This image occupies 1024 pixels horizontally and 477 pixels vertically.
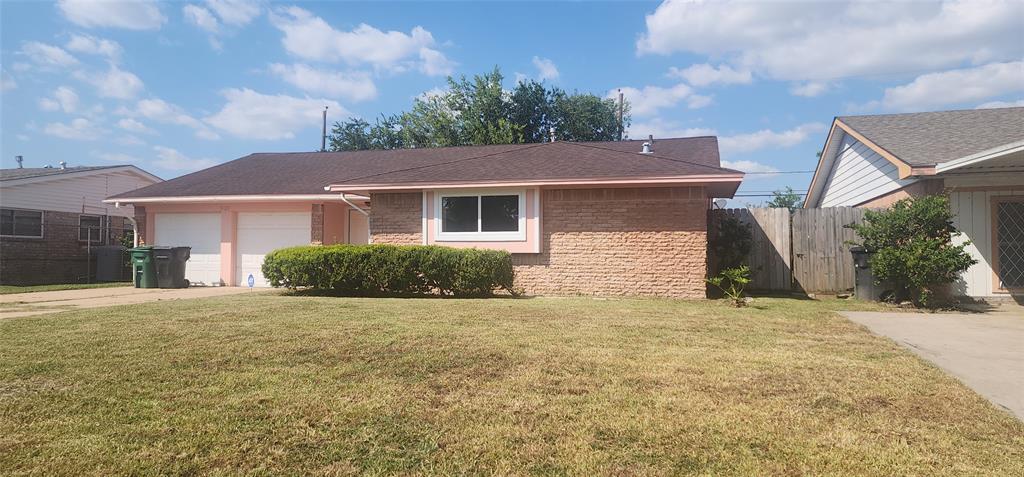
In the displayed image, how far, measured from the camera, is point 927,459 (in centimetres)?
286

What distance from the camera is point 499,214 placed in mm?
12586

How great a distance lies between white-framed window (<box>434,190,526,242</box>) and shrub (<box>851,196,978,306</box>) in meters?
6.79

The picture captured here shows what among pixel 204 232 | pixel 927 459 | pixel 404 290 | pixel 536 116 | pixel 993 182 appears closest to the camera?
pixel 927 459

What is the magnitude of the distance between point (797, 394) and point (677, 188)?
806 centimetres

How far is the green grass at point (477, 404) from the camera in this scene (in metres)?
2.82

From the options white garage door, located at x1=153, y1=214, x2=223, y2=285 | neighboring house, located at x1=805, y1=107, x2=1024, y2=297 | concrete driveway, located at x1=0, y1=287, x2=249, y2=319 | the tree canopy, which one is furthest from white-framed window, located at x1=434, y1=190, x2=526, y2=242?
the tree canopy

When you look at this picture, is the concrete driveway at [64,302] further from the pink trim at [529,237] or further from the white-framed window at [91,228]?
the white-framed window at [91,228]

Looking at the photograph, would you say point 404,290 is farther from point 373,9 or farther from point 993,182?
point 993,182

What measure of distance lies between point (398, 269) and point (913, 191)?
10.5 m

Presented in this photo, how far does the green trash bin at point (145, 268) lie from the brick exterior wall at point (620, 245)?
372 inches

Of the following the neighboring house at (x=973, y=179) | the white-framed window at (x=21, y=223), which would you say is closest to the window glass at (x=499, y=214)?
the neighboring house at (x=973, y=179)

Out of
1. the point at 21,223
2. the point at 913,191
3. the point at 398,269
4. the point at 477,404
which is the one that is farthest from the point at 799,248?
the point at 21,223

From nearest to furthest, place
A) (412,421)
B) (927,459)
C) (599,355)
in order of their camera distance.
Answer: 1. (927,459)
2. (412,421)
3. (599,355)

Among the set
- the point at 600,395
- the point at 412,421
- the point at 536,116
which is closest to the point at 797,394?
the point at 600,395
